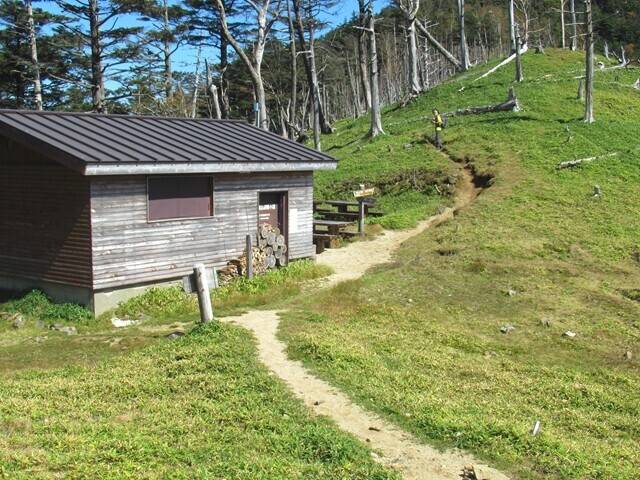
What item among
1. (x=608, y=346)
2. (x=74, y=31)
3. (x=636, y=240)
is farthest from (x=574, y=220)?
(x=74, y=31)

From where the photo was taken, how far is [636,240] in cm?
2208

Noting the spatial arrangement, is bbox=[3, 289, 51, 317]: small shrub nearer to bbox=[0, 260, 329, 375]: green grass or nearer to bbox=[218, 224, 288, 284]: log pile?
bbox=[0, 260, 329, 375]: green grass

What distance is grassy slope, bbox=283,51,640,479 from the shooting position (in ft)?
30.4

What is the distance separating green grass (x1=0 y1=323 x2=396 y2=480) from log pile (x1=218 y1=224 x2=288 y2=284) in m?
6.62

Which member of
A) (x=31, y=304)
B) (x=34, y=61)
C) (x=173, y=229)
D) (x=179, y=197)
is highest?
(x=34, y=61)

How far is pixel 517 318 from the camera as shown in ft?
52.3

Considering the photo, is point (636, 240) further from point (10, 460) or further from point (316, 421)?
point (10, 460)

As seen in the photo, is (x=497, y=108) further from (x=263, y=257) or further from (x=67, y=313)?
(x=67, y=313)

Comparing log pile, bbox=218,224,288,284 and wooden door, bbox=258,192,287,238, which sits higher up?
wooden door, bbox=258,192,287,238

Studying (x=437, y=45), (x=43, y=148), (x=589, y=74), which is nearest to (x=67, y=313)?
(x=43, y=148)

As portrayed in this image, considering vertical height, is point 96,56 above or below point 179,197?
above

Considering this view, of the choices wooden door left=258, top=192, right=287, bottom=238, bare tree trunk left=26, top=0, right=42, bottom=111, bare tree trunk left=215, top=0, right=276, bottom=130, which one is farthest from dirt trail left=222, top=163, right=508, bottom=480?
bare tree trunk left=26, top=0, right=42, bottom=111

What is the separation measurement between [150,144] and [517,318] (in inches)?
375

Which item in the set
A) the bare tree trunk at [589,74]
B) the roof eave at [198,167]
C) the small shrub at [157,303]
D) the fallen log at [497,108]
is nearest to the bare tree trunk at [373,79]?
the fallen log at [497,108]
